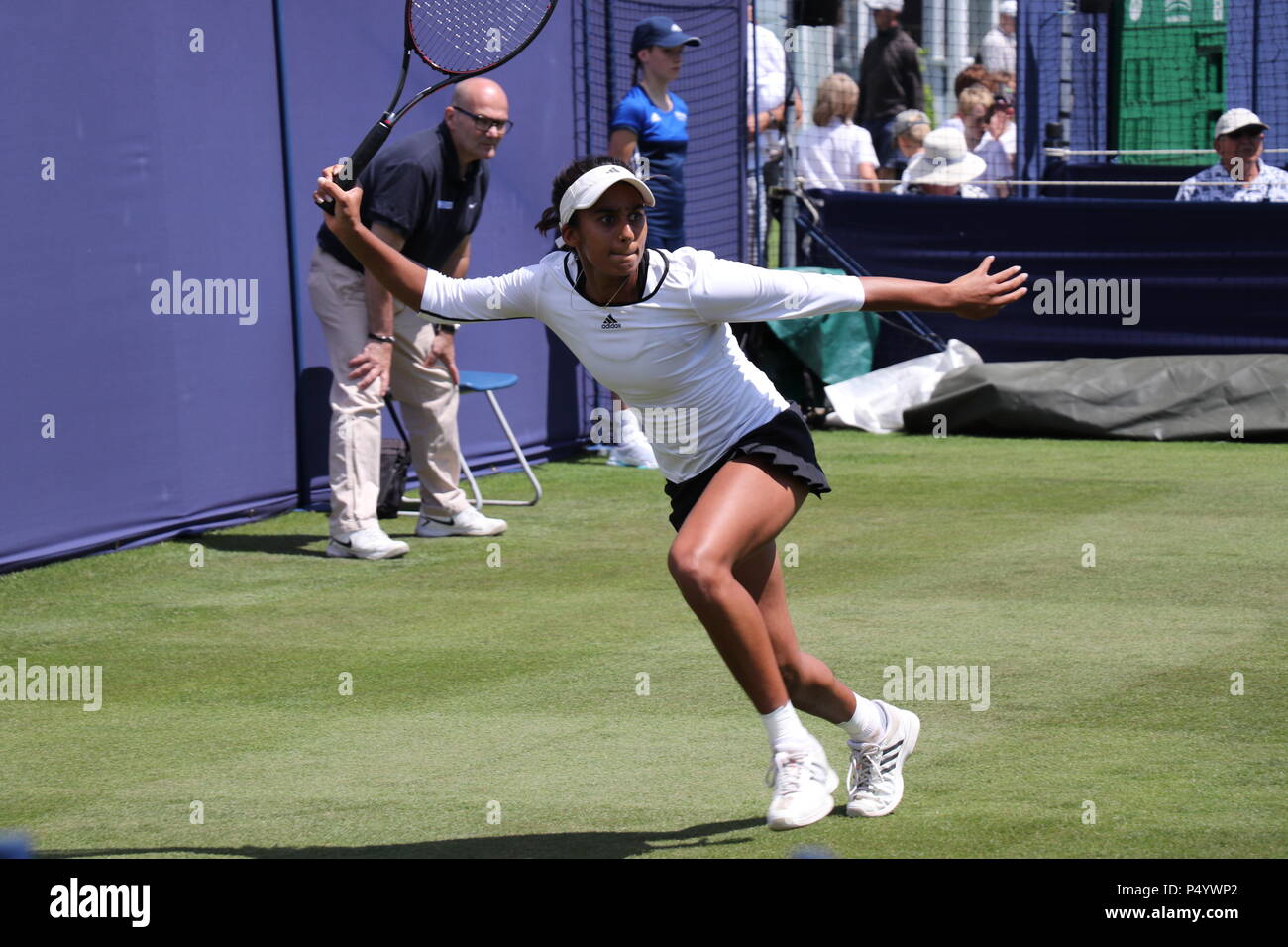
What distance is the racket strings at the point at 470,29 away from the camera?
581 cm

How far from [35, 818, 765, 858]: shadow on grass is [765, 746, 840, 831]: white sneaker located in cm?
15

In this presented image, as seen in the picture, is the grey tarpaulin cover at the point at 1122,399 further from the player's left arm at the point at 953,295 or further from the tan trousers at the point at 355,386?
the player's left arm at the point at 953,295

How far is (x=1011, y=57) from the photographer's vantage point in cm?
1989

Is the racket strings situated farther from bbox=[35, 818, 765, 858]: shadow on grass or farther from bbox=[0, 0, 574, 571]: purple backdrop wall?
bbox=[0, 0, 574, 571]: purple backdrop wall

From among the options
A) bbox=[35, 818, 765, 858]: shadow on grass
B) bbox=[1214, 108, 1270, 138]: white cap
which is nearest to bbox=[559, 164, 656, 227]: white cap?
bbox=[35, 818, 765, 858]: shadow on grass

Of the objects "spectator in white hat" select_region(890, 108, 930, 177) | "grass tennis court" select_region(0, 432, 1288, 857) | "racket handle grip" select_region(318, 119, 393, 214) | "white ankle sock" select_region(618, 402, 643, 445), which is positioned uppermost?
"racket handle grip" select_region(318, 119, 393, 214)

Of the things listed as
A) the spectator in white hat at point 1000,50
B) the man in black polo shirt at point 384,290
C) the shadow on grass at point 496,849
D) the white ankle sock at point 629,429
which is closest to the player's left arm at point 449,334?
the man in black polo shirt at point 384,290

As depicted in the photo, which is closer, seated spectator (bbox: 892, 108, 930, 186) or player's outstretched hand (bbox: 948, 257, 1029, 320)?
player's outstretched hand (bbox: 948, 257, 1029, 320)

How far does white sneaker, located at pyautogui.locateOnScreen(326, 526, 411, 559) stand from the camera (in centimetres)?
906

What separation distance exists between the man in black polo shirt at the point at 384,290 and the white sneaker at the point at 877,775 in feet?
14.2

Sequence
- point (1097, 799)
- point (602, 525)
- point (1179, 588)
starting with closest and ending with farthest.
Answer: point (1097, 799) < point (1179, 588) < point (602, 525)
